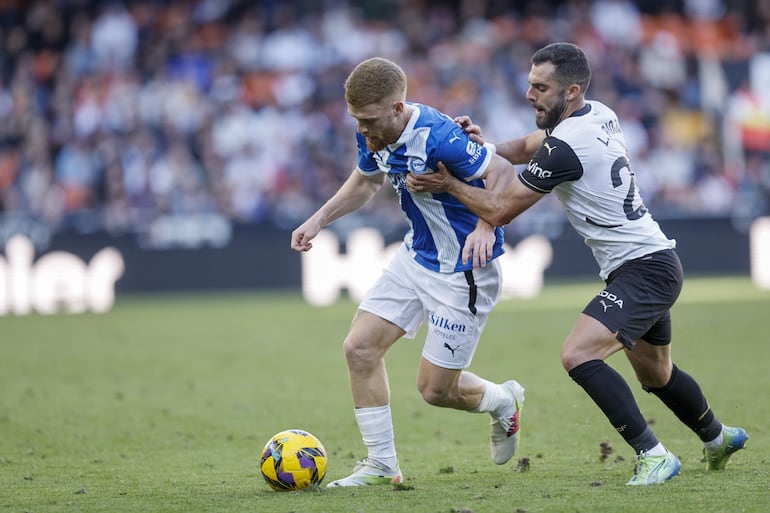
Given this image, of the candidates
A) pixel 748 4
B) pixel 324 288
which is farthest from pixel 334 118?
pixel 748 4

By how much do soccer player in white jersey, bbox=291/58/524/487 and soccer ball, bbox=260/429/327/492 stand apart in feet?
0.62

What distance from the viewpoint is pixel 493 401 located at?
6.66m

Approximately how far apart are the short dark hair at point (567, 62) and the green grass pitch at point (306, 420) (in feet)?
6.90

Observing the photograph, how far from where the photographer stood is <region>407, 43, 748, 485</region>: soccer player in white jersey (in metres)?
5.84

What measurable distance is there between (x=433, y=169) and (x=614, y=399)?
4.98 feet

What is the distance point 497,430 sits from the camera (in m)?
6.71

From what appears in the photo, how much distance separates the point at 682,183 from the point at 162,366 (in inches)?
518

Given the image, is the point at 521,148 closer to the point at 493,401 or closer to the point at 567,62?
the point at 567,62

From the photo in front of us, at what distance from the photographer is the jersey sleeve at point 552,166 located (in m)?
5.86

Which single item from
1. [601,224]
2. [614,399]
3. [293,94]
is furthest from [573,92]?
[293,94]

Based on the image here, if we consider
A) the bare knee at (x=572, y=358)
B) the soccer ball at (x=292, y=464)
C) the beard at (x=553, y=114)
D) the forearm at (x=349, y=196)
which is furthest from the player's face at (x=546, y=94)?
the soccer ball at (x=292, y=464)

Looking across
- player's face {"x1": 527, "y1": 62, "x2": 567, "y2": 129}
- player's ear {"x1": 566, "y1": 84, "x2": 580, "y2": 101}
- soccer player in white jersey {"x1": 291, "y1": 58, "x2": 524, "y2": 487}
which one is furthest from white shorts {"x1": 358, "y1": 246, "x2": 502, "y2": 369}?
player's ear {"x1": 566, "y1": 84, "x2": 580, "y2": 101}

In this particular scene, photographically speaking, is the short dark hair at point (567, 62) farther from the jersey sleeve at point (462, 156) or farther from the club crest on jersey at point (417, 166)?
the club crest on jersey at point (417, 166)

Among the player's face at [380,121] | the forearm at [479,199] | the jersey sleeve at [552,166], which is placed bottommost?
the forearm at [479,199]
